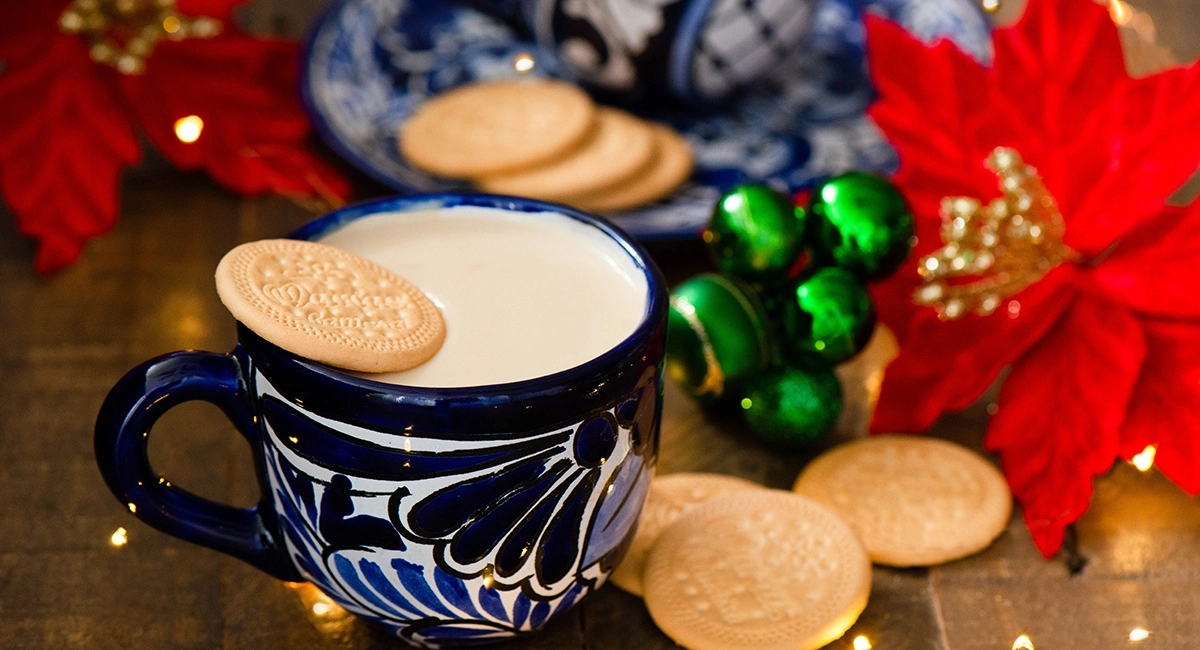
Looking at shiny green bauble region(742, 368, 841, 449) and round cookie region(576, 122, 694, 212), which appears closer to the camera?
shiny green bauble region(742, 368, 841, 449)

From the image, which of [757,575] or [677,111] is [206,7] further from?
[757,575]

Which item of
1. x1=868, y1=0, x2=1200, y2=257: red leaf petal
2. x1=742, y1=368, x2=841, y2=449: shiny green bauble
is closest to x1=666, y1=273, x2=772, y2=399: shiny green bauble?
x1=742, y1=368, x2=841, y2=449: shiny green bauble

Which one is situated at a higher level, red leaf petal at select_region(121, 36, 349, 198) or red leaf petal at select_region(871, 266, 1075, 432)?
red leaf petal at select_region(871, 266, 1075, 432)

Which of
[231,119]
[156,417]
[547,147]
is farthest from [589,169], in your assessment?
[156,417]

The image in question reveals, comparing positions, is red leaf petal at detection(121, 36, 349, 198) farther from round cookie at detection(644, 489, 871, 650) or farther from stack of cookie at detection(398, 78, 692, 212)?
round cookie at detection(644, 489, 871, 650)

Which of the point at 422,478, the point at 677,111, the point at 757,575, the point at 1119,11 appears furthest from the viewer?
the point at 677,111

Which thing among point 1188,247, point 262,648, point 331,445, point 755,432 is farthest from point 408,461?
point 1188,247

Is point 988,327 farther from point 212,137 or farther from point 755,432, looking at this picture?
point 212,137
